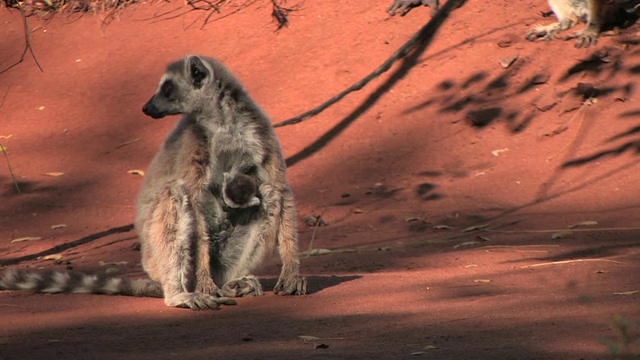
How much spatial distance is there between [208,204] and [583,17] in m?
8.67

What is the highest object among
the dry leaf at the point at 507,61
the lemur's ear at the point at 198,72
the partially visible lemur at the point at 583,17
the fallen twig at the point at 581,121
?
the lemur's ear at the point at 198,72

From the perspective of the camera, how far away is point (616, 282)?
575cm

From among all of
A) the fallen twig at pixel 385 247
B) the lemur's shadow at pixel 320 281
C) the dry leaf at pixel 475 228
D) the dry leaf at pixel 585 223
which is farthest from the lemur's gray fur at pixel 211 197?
the dry leaf at pixel 585 223

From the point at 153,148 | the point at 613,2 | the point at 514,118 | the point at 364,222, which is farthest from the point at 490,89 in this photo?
the point at 153,148

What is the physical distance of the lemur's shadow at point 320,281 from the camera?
21.5ft

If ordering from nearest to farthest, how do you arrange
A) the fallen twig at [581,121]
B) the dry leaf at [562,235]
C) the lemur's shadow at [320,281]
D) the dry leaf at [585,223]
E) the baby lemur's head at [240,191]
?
the baby lemur's head at [240,191] < the lemur's shadow at [320,281] < the dry leaf at [562,235] < the dry leaf at [585,223] < the fallen twig at [581,121]

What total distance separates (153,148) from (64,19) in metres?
5.19

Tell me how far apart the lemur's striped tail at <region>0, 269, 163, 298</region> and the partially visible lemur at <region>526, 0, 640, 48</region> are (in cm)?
829

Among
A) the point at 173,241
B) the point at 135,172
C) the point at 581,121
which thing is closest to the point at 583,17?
the point at 581,121

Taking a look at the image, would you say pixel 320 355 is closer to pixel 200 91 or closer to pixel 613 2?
pixel 200 91

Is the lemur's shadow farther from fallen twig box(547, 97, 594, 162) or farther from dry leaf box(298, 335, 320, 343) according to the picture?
fallen twig box(547, 97, 594, 162)

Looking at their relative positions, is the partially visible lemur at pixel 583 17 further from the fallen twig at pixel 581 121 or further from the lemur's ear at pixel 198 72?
the lemur's ear at pixel 198 72

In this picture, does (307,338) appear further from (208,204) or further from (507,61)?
(507,61)

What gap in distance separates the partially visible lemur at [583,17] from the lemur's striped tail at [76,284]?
8.29m
